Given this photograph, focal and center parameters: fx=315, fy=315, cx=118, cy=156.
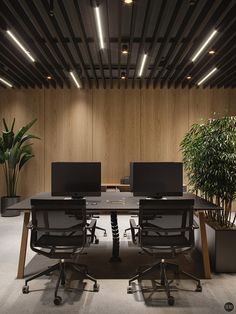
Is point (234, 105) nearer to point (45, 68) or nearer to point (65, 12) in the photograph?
point (45, 68)

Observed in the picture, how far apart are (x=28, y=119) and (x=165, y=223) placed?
638 cm

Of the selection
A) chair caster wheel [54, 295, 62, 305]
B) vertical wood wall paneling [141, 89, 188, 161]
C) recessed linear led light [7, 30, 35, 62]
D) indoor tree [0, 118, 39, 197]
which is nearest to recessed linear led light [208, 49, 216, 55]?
vertical wood wall paneling [141, 89, 188, 161]

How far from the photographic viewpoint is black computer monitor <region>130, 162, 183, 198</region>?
387 centimetres

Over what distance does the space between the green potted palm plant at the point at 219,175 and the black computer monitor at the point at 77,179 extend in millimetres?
1272

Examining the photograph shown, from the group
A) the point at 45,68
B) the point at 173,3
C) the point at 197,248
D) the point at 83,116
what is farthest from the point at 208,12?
the point at 83,116

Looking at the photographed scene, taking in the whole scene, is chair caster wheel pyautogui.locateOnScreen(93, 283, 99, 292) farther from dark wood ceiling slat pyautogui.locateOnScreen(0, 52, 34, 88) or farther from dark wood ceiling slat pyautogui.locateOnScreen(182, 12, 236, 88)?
dark wood ceiling slat pyautogui.locateOnScreen(0, 52, 34, 88)

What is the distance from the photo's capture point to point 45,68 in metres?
6.63

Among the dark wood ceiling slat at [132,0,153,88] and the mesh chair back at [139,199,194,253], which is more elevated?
the dark wood ceiling slat at [132,0,153,88]

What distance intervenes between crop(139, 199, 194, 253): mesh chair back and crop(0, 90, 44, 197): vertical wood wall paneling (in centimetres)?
596

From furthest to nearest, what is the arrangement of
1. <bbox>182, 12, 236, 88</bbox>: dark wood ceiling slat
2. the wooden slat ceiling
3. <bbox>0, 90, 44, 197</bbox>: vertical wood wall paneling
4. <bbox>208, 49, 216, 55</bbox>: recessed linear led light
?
<bbox>0, 90, 44, 197</bbox>: vertical wood wall paneling, <bbox>208, 49, 216, 55</bbox>: recessed linear led light, <bbox>182, 12, 236, 88</bbox>: dark wood ceiling slat, the wooden slat ceiling

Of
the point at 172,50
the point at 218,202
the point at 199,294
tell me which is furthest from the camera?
the point at 172,50

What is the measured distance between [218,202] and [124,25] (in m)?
3.24

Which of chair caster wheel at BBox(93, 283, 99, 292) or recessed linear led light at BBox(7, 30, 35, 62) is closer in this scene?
chair caster wheel at BBox(93, 283, 99, 292)

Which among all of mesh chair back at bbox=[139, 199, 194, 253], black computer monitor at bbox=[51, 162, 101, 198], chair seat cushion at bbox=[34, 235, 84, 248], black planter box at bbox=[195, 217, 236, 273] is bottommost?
black planter box at bbox=[195, 217, 236, 273]
